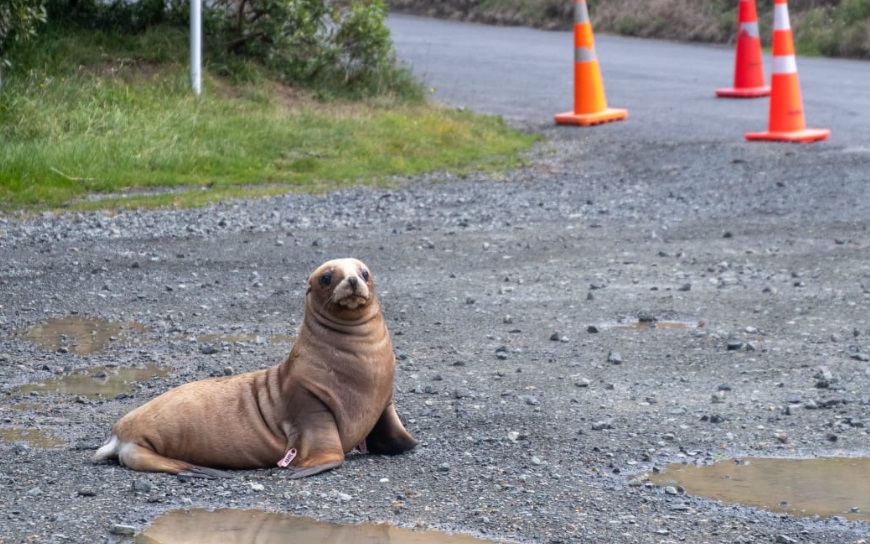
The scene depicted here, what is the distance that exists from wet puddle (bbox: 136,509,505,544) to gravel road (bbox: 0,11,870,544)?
0.08 meters

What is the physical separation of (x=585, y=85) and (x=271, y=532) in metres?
12.0

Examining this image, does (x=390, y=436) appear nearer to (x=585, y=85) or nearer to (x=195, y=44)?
(x=195, y=44)

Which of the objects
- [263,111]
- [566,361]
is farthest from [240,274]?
[263,111]

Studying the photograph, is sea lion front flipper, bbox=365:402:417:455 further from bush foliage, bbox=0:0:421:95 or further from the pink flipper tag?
bush foliage, bbox=0:0:421:95

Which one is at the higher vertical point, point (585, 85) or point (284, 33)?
point (284, 33)

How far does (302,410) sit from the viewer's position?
19.3 ft

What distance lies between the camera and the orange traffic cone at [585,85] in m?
16.1

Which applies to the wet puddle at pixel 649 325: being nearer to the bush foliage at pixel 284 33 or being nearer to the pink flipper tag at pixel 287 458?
the pink flipper tag at pixel 287 458

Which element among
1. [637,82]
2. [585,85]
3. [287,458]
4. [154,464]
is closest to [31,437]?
[154,464]

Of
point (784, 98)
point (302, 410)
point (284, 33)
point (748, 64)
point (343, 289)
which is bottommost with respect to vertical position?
point (302, 410)

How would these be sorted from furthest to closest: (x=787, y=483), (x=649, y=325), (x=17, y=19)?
(x=17, y=19) < (x=649, y=325) < (x=787, y=483)

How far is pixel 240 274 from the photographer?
9484mm

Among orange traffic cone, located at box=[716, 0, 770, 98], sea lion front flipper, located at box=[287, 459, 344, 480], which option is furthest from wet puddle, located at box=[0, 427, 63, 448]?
orange traffic cone, located at box=[716, 0, 770, 98]

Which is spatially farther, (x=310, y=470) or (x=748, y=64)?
(x=748, y=64)
